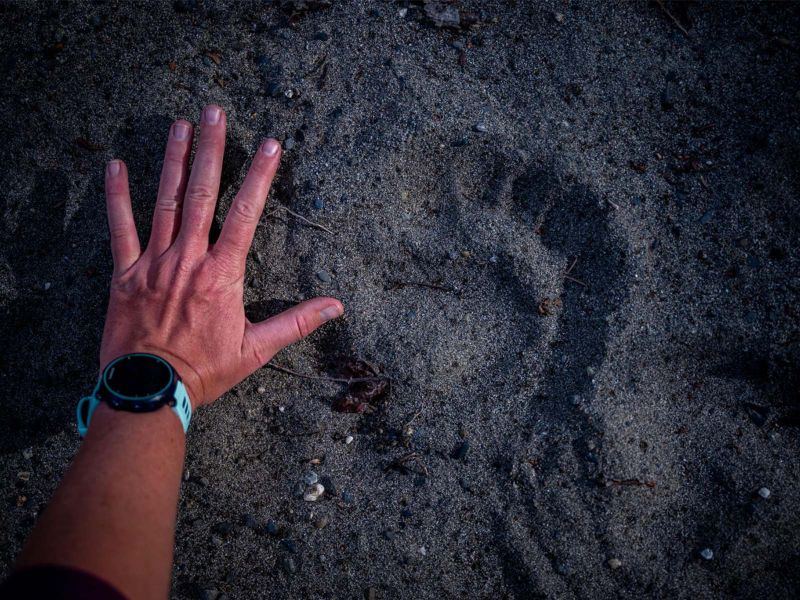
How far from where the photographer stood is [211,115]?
2.48 m

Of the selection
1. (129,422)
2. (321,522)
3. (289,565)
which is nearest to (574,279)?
(321,522)

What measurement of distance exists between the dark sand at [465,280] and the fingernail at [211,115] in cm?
16

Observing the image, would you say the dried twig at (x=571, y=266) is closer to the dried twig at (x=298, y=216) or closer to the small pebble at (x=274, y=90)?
the dried twig at (x=298, y=216)

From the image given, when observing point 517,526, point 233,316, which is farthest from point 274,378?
point 517,526

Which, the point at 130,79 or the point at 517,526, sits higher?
the point at 130,79

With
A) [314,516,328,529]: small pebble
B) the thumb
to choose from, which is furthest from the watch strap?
[314,516,328,529]: small pebble

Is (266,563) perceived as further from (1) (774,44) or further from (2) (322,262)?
(1) (774,44)

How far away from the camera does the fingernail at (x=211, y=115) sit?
2.48 m

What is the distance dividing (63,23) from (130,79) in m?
0.47

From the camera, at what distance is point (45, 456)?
254 centimetres

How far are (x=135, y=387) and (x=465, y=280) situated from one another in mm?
1525

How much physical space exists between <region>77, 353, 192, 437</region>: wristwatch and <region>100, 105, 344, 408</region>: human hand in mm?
199

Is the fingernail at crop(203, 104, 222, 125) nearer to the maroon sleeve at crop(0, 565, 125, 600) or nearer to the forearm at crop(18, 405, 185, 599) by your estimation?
the forearm at crop(18, 405, 185, 599)

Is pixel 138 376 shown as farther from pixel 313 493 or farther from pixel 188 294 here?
pixel 313 493
